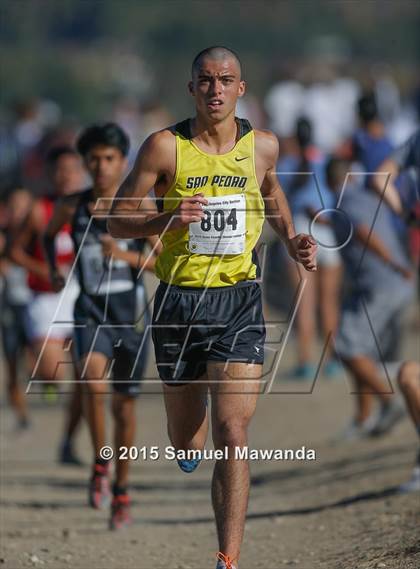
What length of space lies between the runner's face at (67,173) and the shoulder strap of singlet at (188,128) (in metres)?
3.60

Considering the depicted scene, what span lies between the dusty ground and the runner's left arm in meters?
1.50

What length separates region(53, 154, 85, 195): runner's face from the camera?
32.8 ft

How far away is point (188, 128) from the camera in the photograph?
21.0 feet

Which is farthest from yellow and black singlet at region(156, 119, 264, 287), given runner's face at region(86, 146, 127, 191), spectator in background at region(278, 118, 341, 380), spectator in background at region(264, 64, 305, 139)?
spectator in background at region(264, 64, 305, 139)

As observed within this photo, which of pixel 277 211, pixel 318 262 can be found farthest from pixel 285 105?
pixel 277 211

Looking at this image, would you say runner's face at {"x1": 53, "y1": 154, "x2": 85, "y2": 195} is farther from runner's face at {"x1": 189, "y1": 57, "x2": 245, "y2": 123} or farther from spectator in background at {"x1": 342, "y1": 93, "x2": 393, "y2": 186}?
runner's face at {"x1": 189, "y1": 57, "x2": 245, "y2": 123}

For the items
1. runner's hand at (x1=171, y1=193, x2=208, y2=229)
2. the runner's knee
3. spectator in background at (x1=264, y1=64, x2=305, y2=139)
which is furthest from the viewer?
spectator in background at (x1=264, y1=64, x2=305, y2=139)

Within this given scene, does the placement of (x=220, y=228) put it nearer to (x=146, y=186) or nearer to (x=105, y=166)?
(x=146, y=186)

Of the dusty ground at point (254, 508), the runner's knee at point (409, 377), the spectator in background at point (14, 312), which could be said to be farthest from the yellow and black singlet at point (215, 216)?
the spectator in background at point (14, 312)

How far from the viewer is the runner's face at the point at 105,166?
27.3ft

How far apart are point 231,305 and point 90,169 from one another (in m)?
2.29

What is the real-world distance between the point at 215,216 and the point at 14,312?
5569mm

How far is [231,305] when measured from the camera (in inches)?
254

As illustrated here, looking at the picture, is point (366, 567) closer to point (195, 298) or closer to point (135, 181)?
point (195, 298)
